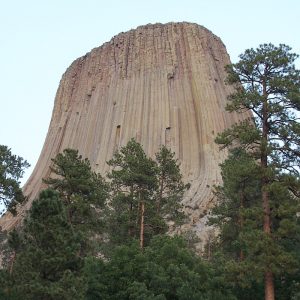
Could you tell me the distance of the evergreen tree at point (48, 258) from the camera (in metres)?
15.3

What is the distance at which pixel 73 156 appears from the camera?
25047mm

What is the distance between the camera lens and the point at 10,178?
75.6 feet

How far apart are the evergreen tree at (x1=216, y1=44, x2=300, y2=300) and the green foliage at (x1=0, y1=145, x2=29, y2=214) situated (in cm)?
932

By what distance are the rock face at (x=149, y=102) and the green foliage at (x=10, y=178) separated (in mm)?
29654

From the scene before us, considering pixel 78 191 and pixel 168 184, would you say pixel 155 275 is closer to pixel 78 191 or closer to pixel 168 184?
pixel 78 191

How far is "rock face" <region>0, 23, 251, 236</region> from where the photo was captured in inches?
2276

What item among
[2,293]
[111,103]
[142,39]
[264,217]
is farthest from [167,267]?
[142,39]

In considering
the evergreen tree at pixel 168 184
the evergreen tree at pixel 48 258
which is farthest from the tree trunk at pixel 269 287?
the evergreen tree at pixel 168 184

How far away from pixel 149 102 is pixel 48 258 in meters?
47.1

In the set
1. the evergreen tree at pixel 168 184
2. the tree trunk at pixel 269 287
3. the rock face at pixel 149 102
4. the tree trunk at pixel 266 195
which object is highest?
the rock face at pixel 149 102

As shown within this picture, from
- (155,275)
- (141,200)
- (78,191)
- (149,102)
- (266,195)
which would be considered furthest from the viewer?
(149,102)

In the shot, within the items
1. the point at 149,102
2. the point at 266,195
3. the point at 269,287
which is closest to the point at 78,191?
the point at 266,195

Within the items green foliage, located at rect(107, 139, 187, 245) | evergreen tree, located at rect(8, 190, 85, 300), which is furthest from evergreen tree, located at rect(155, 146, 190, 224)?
evergreen tree, located at rect(8, 190, 85, 300)

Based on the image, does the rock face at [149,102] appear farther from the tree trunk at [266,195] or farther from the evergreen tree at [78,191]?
the tree trunk at [266,195]
